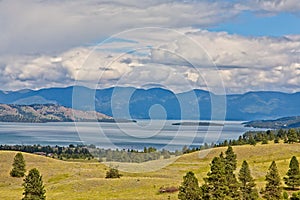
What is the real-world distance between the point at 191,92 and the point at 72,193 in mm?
27634

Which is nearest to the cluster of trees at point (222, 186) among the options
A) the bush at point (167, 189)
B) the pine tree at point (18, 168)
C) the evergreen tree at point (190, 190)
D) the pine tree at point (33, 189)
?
the evergreen tree at point (190, 190)

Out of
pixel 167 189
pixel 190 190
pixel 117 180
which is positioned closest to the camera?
pixel 190 190

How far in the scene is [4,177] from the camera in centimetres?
8712

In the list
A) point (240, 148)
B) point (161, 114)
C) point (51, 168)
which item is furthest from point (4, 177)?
point (240, 148)

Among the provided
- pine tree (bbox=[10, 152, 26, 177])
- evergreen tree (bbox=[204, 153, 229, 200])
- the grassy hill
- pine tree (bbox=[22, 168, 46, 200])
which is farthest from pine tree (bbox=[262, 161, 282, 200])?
pine tree (bbox=[10, 152, 26, 177])

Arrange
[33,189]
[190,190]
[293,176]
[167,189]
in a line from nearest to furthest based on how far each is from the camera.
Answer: [33,189] → [190,190] → [167,189] → [293,176]

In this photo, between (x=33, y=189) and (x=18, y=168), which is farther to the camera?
(x=18, y=168)

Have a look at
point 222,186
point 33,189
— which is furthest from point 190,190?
point 33,189

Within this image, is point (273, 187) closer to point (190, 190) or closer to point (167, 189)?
point (190, 190)

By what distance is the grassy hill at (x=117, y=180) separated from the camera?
216 feet

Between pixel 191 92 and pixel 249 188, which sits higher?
pixel 191 92

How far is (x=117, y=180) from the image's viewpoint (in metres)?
74.6

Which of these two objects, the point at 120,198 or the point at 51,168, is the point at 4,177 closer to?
the point at 51,168

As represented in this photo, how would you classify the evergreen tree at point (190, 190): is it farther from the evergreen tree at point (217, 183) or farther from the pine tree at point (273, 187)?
the pine tree at point (273, 187)
